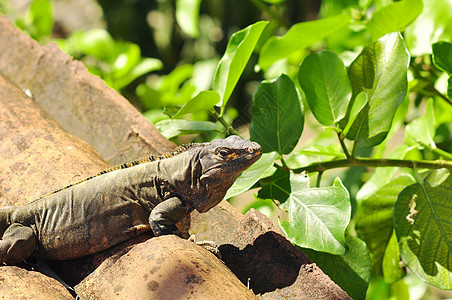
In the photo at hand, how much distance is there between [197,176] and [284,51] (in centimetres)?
88

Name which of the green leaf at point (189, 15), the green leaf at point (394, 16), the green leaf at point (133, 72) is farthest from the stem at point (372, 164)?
the green leaf at point (133, 72)

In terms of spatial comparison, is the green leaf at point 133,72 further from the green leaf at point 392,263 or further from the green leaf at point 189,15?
the green leaf at point 392,263

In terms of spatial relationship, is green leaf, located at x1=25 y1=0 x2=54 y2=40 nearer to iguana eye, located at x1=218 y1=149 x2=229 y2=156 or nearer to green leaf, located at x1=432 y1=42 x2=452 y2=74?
iguana eye, located at x1=218 y1=149 x2=229 y2=156

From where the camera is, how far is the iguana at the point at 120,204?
5.60 ft

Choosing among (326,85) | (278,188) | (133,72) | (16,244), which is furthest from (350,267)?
(133,72)

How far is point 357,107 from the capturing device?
1.74 metres

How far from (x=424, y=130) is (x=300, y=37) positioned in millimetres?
733

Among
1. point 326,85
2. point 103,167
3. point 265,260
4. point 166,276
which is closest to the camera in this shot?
point 166,276

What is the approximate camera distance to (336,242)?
1575 mm

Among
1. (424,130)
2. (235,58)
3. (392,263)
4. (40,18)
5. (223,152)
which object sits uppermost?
(235,58)

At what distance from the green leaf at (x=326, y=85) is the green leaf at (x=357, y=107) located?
0.07 metres

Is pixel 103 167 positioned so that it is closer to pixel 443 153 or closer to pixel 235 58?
pixel 235 58

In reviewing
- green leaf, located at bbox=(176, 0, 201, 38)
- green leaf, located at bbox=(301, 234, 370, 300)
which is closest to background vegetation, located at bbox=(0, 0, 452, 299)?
green leaf, located at bbox=(301, 234, 370, 300)

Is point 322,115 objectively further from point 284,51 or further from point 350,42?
point 350,42
